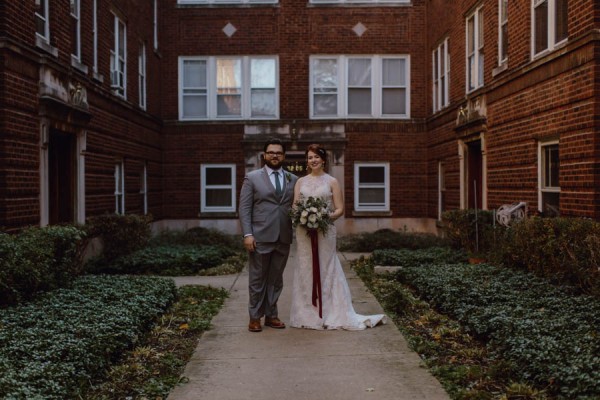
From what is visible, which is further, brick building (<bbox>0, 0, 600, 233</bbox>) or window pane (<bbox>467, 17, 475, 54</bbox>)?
window pane (<bbox>467, 17, 475, 54</bbox>)

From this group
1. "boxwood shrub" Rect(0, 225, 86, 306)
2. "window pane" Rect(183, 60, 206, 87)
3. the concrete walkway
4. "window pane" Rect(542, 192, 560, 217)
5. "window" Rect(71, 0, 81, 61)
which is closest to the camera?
the concrete walkway

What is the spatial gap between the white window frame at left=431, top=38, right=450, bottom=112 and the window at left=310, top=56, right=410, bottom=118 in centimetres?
138

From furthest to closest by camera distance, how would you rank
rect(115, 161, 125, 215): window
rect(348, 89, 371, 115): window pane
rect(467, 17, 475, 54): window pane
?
rect(348, 89, 371, 115): window pane
rect(115, 161, 125, 215): window
rect(467, 17, 475, 54): window pane

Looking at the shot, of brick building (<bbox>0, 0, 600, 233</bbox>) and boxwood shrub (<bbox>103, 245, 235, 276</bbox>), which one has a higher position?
brick building (<bbox>0, 0, 600, 233</bbox>)

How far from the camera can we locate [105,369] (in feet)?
18.3

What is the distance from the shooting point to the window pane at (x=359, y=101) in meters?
20.8

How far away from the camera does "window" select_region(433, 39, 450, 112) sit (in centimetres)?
1806

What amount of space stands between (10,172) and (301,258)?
4677 mm

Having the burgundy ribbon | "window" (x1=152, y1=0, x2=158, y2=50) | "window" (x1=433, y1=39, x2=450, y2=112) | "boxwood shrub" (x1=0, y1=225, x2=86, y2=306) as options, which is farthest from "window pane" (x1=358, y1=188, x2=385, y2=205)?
the burgundy ribbon

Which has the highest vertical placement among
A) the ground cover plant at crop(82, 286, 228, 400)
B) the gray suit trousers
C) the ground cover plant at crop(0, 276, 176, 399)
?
the gray suit trousers

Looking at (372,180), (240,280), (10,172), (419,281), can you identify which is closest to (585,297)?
(419,281)

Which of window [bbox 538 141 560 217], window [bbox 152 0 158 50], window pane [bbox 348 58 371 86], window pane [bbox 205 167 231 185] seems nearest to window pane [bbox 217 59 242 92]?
window [bbox 152 0 158 50]

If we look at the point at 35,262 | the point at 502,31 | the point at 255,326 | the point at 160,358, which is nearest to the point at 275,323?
the point at 255,326

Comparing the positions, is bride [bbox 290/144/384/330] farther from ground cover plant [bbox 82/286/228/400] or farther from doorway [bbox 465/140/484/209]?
doorway [bbox 465/140/484/209]
